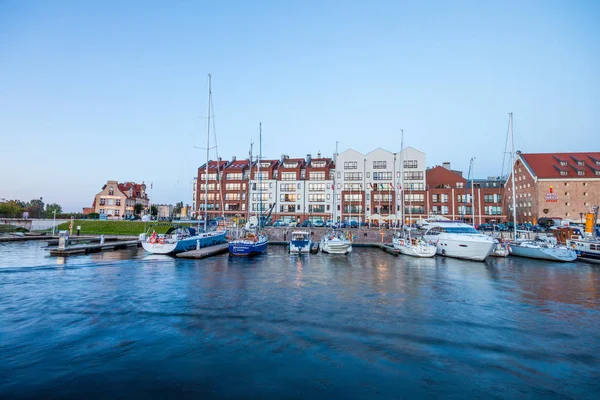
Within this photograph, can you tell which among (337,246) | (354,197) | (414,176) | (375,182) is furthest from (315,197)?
(337,246)

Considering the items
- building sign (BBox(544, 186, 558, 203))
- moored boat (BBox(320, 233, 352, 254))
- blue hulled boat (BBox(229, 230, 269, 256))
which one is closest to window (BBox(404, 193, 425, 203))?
building sign (BBox(544, 186, 558, 203))

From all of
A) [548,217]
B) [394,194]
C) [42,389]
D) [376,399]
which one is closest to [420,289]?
[376,399]

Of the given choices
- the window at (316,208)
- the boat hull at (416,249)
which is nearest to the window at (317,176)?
the window at (316,208)

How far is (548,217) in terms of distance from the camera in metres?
66.4

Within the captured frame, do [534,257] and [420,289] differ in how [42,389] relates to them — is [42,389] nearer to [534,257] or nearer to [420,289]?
[420,289]

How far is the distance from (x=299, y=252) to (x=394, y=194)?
43.5 meters

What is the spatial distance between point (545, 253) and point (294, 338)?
116 feet

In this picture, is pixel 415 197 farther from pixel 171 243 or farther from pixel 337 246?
pixel 171 243

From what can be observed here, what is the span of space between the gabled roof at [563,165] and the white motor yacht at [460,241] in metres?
47.9

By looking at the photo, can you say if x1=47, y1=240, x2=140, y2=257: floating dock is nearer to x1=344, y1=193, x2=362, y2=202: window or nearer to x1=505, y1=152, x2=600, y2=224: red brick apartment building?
x1=344, y1=193, x2=362, y2=202: window

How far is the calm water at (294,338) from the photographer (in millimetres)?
7668

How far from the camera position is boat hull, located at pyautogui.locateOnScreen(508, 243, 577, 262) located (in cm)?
3250

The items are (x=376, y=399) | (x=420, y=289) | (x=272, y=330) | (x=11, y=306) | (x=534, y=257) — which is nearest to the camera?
(x=376, y=399)

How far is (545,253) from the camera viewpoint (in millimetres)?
33969
